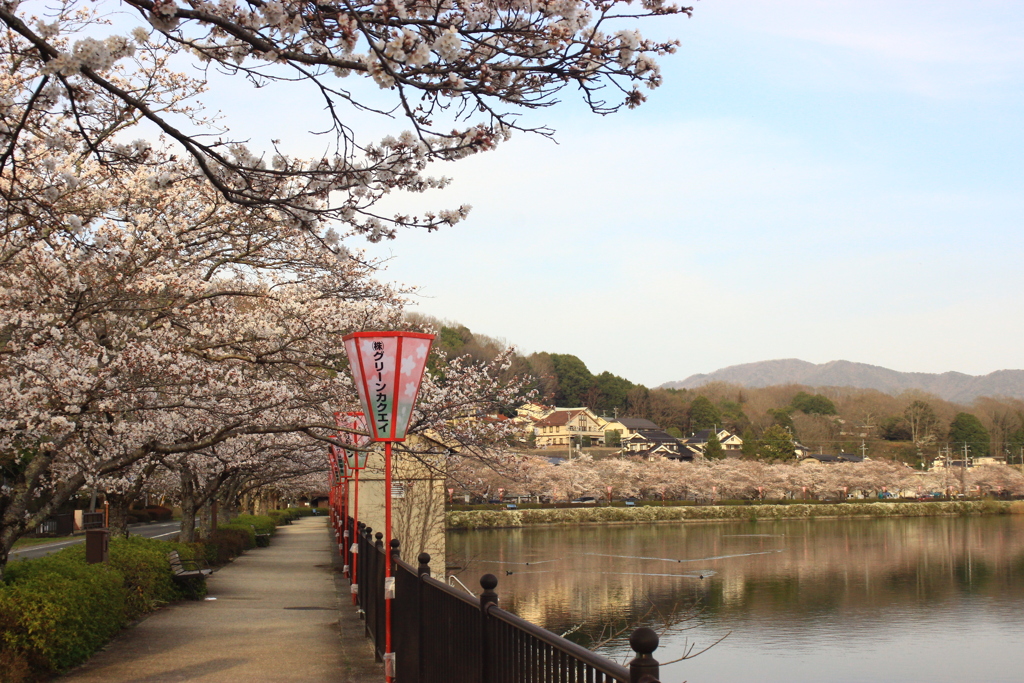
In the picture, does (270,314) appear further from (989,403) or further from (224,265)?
(989,403)

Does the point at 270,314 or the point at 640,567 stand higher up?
the point at 270,314

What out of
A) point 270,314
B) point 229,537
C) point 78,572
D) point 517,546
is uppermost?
point 270,314

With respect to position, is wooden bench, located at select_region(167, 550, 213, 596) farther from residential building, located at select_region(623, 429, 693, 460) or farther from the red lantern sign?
residential building, located at select_region(623, 429, 693, 460)

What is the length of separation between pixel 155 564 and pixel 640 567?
27.8 meters

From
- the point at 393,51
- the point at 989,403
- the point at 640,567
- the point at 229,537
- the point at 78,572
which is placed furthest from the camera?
the point at 989,403

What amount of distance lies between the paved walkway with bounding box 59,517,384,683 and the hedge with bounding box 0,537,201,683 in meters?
0.24

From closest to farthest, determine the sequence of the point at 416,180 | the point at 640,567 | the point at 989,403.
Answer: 1. the point at 416,180
2. the point at 640,567
3. the point at 989,403

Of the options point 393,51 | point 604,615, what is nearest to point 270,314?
point 393,51

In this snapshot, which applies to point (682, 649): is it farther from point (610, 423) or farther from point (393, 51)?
point (610, 423)

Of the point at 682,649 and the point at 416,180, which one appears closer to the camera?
the point at 416,180

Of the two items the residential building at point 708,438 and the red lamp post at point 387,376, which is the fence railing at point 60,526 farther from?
the residential building at point 708,438

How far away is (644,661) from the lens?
2.21 metres

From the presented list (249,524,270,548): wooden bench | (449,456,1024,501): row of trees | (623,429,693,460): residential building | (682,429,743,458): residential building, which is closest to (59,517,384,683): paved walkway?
(249,524,270,548): wooden bench

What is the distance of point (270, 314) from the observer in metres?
11.6
